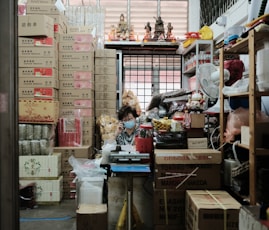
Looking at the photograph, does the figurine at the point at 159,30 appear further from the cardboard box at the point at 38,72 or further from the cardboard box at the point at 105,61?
the cardboard box at the point at 38,72

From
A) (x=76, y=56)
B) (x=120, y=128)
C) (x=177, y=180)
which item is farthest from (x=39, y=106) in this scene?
(x=177, y=180)

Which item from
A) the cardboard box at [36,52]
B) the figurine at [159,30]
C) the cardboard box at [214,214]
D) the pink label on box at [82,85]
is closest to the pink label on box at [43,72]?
the cardboard box at [36,52]

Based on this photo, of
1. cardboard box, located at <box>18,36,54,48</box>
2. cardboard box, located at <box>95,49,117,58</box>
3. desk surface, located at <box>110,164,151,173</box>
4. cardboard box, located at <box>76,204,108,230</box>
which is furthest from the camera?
cardboard box, located at <box>95,49,117,58</box>

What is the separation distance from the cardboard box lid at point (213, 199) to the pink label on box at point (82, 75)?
8.41ft

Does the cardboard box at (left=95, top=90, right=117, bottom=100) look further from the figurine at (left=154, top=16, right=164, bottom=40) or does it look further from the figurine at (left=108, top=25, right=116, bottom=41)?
the figurine at (left=154, top=16, right=164, bottom=40)

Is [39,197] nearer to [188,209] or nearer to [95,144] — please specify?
[95,144]

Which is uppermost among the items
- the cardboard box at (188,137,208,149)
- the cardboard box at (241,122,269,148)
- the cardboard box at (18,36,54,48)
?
the cardboard box at (18,36,54,48)

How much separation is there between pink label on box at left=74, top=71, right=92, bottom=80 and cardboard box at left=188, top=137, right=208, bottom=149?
84.2 inches

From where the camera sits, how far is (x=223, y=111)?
10.4 feet

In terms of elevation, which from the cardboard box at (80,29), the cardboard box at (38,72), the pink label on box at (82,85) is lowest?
the pink label on box at (82,85)

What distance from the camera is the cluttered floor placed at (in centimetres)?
345

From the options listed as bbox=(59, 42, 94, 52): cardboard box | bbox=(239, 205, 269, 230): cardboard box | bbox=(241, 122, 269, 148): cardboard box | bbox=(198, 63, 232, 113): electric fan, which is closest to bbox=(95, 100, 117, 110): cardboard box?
bbox=(59, 42, 94, 52): cardboard box

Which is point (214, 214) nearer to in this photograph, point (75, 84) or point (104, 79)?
point (75, 84)

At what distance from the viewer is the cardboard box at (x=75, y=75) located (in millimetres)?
4820
